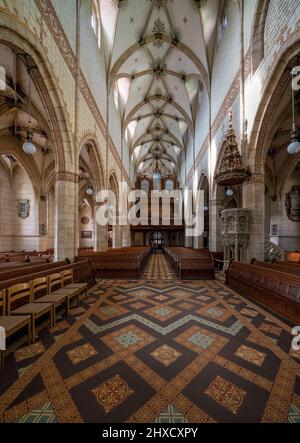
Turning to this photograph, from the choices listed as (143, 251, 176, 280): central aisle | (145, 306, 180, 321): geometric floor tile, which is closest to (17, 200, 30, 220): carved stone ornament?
(143, 251, 176, 280): central aisle

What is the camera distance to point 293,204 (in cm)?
1452

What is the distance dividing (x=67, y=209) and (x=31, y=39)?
16.1 ft

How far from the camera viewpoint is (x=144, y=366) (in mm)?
2449

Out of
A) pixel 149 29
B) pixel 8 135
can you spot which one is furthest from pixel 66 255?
pixel 149 29

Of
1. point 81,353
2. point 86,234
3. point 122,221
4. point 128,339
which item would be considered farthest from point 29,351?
point 86,234

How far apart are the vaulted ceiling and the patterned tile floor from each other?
1437 centimetres

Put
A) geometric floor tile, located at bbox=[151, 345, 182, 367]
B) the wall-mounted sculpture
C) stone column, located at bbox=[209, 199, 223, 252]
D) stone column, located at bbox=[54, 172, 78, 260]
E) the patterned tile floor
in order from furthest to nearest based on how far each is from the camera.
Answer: stone column, located at bbox=[209, 199, 223, 252] < the wall-mounted sculpture < stone column, located at bbox=[54, 172, 78, 260] < geometric floor tile, located at bbox=[151, 345, 182, 367] < the patterned tile floor

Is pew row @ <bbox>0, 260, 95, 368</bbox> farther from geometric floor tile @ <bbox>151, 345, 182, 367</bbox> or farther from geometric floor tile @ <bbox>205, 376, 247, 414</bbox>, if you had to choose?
geometric floor tile @ <bbox>205, 376, 247, 414</bbox>

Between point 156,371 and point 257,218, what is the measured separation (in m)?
6.75

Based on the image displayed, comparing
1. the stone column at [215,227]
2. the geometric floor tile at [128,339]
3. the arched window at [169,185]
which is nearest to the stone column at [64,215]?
the geometric floor tile at [128,339]

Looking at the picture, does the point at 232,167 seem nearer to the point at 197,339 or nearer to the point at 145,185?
the point at 197,339

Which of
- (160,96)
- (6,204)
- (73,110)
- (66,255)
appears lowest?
(66,255)

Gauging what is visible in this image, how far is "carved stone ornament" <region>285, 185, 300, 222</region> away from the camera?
14406 mm

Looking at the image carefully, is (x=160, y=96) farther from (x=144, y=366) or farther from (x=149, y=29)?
(x=144, y=366)
